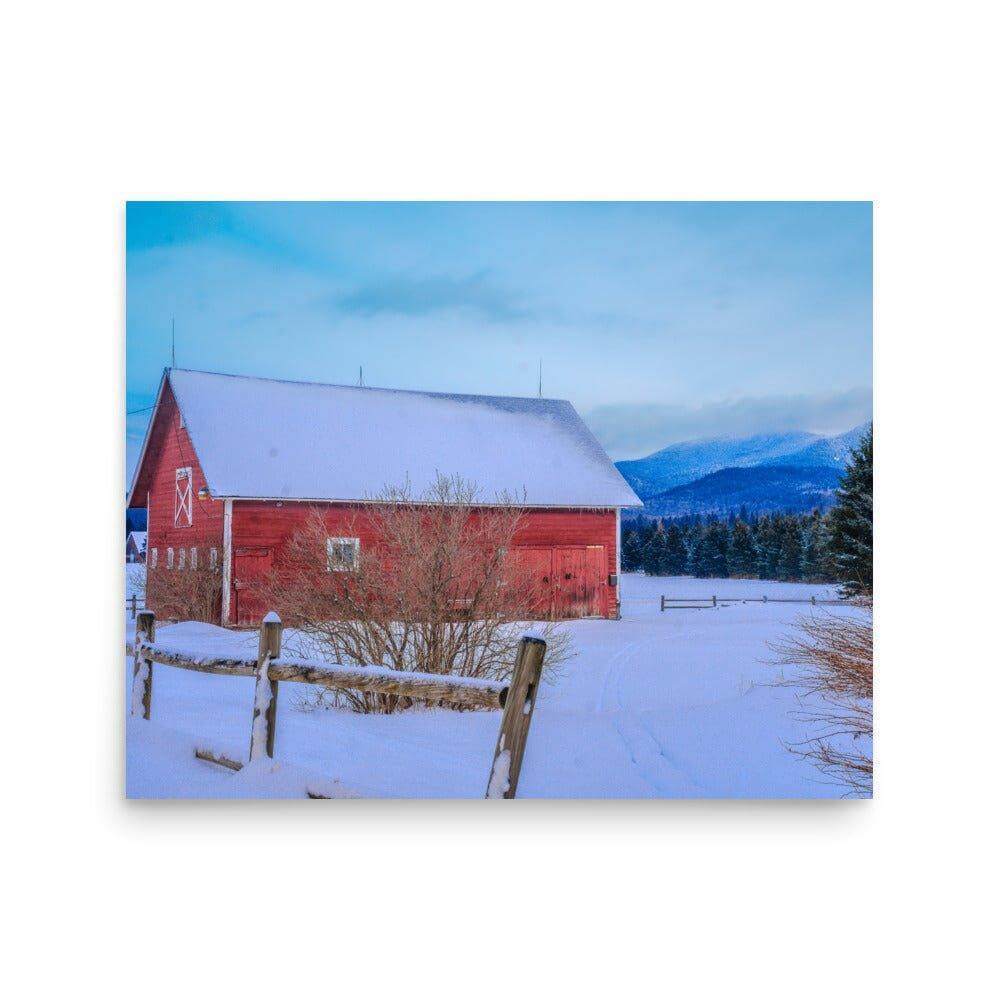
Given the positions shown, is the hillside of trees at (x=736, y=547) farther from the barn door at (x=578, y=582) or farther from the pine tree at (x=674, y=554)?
the barn door at (x=578, y=582)

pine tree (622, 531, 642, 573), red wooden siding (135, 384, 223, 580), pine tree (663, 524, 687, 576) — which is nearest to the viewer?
red wooden siding (135, 384, 223, 580)

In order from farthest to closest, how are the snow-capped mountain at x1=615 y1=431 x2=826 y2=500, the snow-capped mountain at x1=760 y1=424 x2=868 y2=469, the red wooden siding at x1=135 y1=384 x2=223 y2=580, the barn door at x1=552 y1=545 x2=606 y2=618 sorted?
the barn door at x1=552 y1=545 x2=606 y2=618, the red wooden siding at x1=135 y1=384 x2=223 y2=580, the snow-capped mountain at x1=615 y1=431 x2=826 y2=500, the snow-capped mountain at x1=760 y1=424 x2=868 y2=469

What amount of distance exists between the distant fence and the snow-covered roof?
0.71m

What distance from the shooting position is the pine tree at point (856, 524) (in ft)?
14.6

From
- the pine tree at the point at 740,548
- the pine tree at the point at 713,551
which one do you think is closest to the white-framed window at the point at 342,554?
the pine tree at the point at 713,551

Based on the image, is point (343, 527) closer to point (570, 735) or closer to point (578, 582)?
point (578, 582)

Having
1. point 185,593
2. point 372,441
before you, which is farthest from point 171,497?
point 372,441

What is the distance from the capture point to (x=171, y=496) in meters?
5.75

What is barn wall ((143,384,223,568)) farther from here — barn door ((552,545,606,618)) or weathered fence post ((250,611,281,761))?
barn door ((552,545,606,618))

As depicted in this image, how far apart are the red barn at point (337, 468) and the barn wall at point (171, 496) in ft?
0.04

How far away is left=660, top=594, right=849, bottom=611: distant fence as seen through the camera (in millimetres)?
4645

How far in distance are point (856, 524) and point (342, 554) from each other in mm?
3052

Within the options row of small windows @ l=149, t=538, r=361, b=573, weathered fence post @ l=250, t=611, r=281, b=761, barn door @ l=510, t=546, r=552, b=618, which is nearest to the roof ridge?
row of small windows @ l=149, t=538, r=361, b=573
